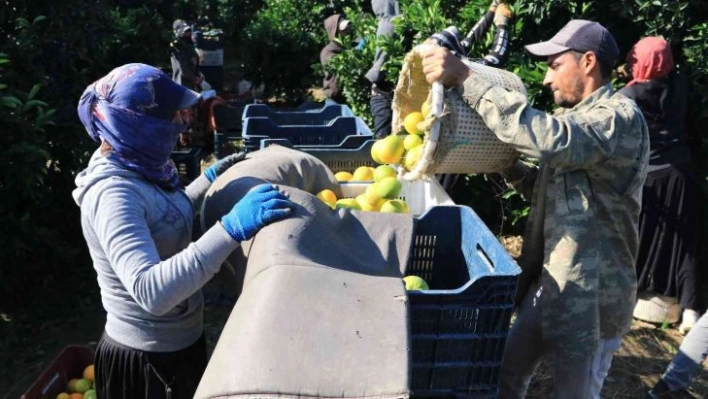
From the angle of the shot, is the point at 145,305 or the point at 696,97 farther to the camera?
the point at 696,97

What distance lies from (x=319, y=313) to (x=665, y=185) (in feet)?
11.6

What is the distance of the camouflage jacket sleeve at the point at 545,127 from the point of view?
211 cm

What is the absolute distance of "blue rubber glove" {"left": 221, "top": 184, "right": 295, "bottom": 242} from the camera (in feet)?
6.33

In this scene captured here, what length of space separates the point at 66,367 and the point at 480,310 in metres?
2.39

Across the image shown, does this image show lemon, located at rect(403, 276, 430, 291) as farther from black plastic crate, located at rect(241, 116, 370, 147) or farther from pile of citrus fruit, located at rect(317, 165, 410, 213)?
black plastic crate, located at rect(241, 116, 370, 147)

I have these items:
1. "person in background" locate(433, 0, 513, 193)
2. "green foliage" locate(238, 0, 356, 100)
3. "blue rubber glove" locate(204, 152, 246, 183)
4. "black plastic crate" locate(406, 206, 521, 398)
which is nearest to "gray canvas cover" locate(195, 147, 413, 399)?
"black plastic crate" locate(406, 206, 521, 398)

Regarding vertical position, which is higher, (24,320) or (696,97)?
(696,97)

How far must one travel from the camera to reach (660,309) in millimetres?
4660

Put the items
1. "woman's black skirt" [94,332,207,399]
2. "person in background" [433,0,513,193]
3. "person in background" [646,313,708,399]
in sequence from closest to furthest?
1. "woman's black skirt" [94,332,207,399]
2. "person in background" [646,313,708,399]
3. "person in background" [433,0,513,193]

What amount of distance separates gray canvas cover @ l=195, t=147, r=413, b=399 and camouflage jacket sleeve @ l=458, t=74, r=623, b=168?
0.45 m

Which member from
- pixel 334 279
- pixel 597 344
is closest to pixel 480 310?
pixel 334 279

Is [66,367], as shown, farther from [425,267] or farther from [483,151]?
[483,151]

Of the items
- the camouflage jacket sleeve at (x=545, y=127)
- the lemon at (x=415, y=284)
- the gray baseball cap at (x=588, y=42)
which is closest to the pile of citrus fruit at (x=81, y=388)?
the lemon at (x=415, y=284)

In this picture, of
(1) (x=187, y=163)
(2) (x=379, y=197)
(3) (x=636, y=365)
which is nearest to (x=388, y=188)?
(2) (x=379, y=197)
